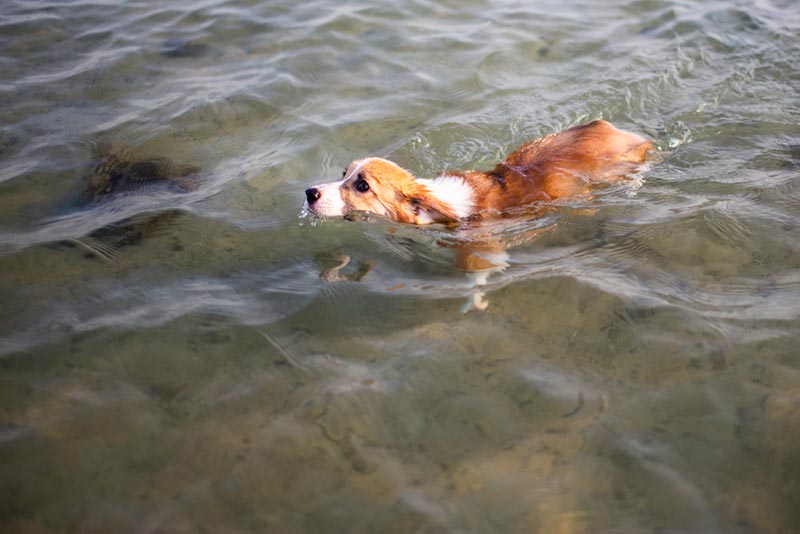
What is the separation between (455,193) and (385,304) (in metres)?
1.44

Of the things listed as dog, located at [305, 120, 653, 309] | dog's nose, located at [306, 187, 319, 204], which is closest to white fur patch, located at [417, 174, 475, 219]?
dog, located at [305, 120, 653, 309]

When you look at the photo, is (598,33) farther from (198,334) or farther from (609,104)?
(198,334)

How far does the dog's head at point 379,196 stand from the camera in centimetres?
484

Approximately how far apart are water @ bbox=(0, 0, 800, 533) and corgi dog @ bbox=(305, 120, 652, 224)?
165 mm

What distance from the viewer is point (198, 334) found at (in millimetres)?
3748

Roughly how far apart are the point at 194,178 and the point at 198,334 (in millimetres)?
2207

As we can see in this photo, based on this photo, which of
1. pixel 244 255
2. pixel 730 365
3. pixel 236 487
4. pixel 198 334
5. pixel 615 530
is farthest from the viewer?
pixel 244 255

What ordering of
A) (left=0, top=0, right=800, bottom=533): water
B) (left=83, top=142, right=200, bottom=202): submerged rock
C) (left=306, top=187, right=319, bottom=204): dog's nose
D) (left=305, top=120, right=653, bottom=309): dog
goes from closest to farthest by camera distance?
(left=0, top=0, right=800, bottom=533): water < (left=306, top=187, right=319, bottom=204): dog's nose < (left=305, top=120, right=653, bottom=309): dog < (left=83, top=142, right=200, bottom=202): submerged rock

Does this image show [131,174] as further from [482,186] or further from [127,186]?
[482,186]

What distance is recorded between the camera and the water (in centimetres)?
285

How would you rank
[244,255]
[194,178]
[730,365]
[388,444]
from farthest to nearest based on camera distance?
[194,178]
[244,255]
[730,365]
[388,444]

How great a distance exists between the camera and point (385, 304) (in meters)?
4.05

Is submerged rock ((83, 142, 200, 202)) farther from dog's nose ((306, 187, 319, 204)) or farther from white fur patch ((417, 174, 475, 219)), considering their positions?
white fur patch ((417, 174, 475, 219))

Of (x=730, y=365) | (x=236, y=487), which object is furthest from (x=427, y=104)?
(x=236, y=487)
